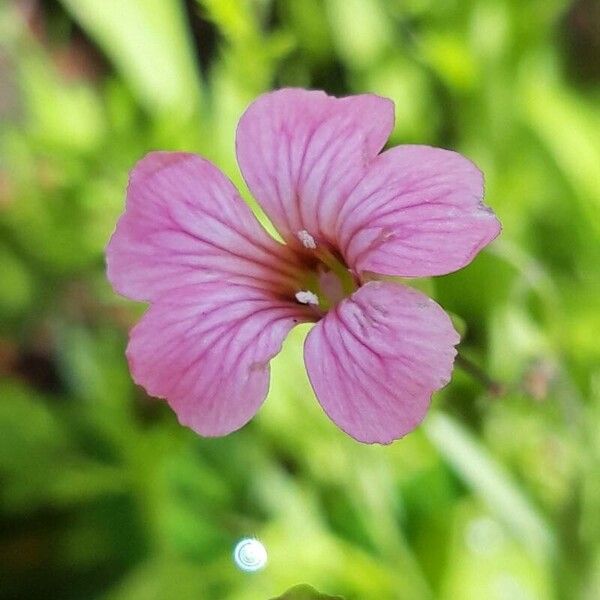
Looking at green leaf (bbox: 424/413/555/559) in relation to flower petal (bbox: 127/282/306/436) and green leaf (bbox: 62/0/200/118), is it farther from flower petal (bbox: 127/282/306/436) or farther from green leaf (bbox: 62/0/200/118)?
green leaf (bbox: 62/0/200/118)

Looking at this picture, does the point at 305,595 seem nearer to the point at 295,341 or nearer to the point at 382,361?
the point at 382,361

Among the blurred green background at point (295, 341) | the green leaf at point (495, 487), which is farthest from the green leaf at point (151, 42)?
the green leaf at point (495, 487)

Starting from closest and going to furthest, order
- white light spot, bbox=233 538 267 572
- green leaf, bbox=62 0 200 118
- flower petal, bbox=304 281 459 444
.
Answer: flower petal, bbox=304 281 459 444 < white light spot, bbox=233 538 267 572 < green leaf, bbox=62 0 200 118

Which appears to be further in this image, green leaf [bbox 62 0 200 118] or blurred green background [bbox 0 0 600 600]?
green leaf [bbox 62 0 200 118]

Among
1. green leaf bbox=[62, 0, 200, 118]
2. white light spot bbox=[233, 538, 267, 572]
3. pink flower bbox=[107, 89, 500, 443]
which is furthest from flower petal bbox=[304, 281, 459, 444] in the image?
green leaf bbox=[62, 0, 200, 118]

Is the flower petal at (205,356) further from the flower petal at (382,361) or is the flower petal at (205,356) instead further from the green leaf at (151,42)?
the green leaf at (151,42)

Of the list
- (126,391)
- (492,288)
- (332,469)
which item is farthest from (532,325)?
(126,391)

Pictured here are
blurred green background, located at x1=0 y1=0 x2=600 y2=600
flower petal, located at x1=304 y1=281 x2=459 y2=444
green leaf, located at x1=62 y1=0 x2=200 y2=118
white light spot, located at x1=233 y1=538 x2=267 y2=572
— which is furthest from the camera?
green leaf, located at x1=62 y1=0 x2=200 y2=118

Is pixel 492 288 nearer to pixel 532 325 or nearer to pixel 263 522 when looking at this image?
pixel 532 325
